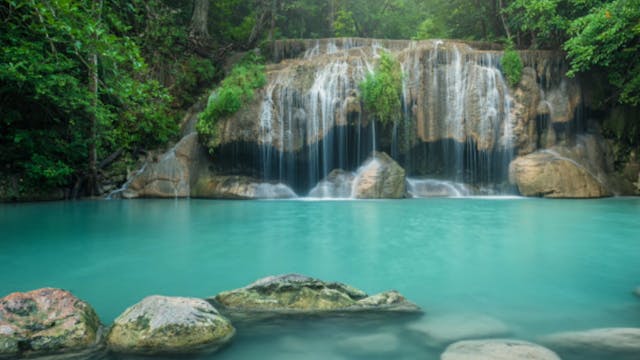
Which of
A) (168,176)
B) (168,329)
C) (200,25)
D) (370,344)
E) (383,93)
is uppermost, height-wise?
(200,25)

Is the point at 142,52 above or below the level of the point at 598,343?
above

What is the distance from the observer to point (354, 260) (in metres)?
5.44

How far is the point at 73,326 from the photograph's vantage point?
2.66 meters

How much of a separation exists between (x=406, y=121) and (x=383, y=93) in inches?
60.7

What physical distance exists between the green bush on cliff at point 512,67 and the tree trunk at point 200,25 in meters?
12.3

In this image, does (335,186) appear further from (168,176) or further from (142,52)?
(142,52)

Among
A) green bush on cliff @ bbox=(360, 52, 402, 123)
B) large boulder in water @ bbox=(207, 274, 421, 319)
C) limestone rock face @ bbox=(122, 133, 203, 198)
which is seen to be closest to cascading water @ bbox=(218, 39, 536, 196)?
green bush on cliff @ bbox=(360, 52, 402, 123)

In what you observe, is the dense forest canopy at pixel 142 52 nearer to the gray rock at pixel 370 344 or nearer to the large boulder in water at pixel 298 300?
the large boulder in water at pixel 298 300

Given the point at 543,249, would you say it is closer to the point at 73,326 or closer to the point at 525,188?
the point at 73,326

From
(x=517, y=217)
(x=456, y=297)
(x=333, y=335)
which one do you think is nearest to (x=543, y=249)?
(x=456, y=297)

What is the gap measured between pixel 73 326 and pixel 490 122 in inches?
594

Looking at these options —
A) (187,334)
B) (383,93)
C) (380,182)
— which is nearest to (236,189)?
(380,182)

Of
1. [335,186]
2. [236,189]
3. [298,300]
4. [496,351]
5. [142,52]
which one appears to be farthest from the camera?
[142,52]

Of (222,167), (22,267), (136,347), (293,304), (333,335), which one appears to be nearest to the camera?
(136,347)
